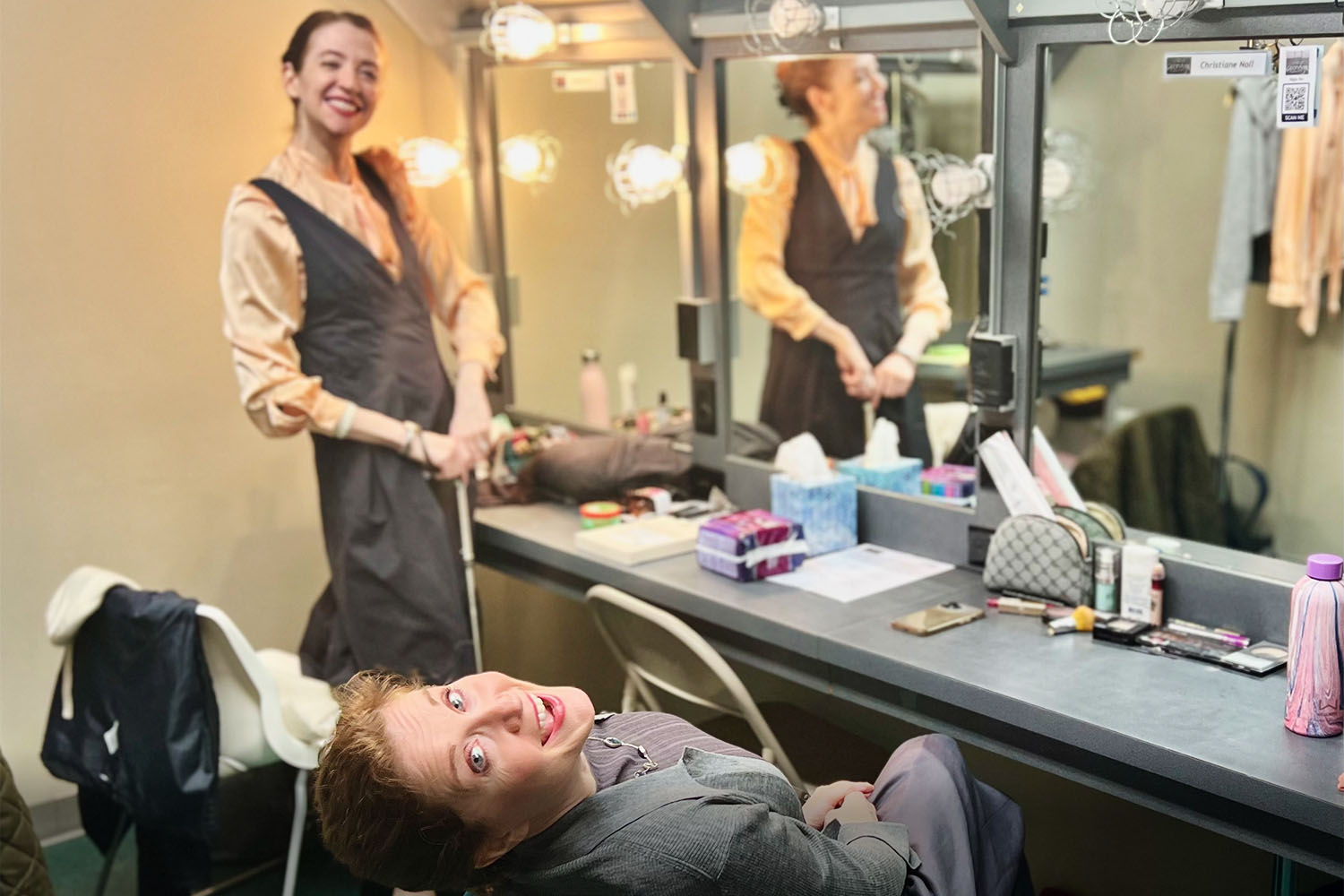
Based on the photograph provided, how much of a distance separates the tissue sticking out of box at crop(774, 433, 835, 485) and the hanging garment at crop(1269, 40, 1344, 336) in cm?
202

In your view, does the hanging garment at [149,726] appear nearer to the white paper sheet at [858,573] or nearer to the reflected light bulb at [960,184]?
the white paper sheet at [858,573]

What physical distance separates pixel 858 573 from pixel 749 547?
23 centimetres

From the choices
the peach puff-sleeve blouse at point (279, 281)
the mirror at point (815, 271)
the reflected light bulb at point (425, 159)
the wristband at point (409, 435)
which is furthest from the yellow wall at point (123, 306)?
the mirror at point (815, 271)

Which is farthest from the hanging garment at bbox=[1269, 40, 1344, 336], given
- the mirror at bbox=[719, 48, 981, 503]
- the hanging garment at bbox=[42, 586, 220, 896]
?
the hanging garment at bbox=[42, 586, 220, 896]

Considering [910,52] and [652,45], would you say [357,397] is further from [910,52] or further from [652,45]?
[910,52]

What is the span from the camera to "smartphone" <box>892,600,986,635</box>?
2275mm

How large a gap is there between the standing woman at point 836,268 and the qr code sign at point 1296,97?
94cm

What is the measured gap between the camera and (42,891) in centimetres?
222

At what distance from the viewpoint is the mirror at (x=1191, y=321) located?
4035 mm

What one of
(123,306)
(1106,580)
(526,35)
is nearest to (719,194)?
(526,35)

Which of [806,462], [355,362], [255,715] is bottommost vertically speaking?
[255,715]

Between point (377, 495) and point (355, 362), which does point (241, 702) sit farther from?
point (355, 362)

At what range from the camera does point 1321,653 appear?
72.2 inches

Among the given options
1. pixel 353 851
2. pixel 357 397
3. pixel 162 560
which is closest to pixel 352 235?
pixel 357 397
